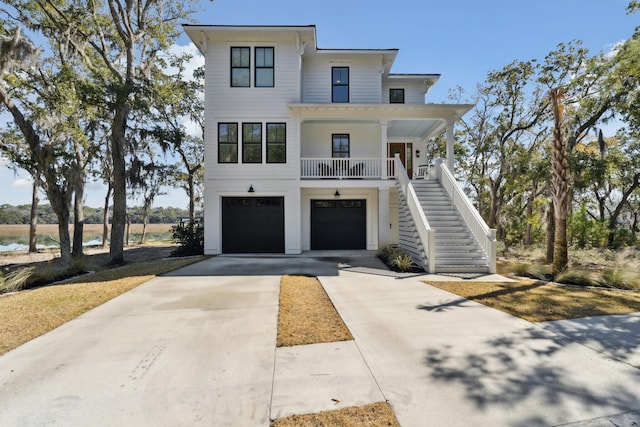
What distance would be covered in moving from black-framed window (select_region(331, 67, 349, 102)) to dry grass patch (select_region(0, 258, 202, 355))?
10.9m

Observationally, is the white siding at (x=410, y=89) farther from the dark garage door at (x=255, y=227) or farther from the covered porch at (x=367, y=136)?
the dark garage door at (x=255, y=227)

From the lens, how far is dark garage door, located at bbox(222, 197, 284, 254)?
42.3 feet

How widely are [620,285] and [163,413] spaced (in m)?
9.64

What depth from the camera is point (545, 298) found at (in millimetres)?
5902

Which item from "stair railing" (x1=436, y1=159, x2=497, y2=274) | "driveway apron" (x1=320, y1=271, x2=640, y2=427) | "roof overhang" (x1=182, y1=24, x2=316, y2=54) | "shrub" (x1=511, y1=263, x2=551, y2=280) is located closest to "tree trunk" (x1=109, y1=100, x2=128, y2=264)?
"roof overhang" (x1=182, y1=24, x2=316, y2=54)

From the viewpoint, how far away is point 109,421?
2449 mm

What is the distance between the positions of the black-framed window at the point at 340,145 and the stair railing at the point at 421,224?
3373mm

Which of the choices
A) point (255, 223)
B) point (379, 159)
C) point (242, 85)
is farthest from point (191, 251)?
point (379, 159)

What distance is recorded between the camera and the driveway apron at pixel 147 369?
2549mm

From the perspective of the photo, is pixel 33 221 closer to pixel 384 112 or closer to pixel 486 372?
pixel 384 112

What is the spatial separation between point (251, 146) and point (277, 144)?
1.11 metres

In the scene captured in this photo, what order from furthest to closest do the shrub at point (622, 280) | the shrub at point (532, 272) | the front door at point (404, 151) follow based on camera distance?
the front door at point (404, 151), the shrub at point (532, 272), the shrub at point (622, 280)

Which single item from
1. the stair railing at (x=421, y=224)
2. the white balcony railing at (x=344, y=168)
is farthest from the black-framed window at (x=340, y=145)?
the stair railing at (x=421, y=224)

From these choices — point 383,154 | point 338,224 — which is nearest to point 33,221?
point 338,224
